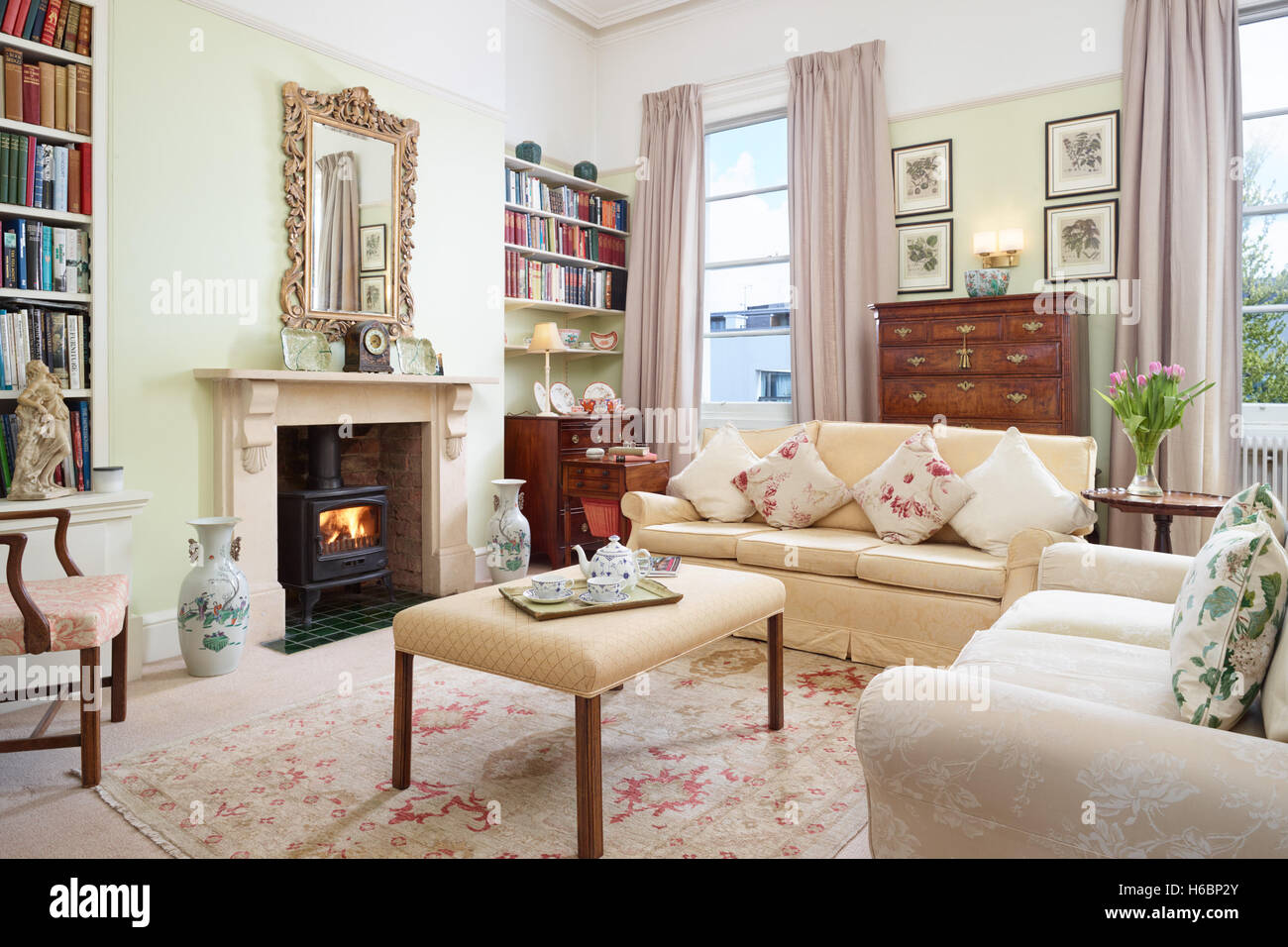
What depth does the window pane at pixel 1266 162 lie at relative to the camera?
4410mm

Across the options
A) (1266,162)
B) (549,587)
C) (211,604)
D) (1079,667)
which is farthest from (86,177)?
(1266,162)

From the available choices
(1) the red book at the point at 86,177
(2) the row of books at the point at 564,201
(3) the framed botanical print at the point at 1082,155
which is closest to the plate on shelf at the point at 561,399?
(2) the row of books at the point at 564,201

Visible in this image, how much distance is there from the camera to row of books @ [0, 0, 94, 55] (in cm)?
311

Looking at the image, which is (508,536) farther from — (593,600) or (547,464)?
(593,600)

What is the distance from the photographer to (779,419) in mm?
5957

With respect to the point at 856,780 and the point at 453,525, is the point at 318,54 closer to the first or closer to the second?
the point at 453,525

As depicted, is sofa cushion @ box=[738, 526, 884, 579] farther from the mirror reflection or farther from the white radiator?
the mirror reflection

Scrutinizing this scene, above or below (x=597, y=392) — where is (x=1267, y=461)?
below

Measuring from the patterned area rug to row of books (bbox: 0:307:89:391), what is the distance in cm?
154

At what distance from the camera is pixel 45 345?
323 cm

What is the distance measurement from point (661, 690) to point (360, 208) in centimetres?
291

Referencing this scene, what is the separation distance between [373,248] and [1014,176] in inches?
143

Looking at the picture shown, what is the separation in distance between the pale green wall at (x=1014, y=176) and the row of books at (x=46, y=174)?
433 centimetres
